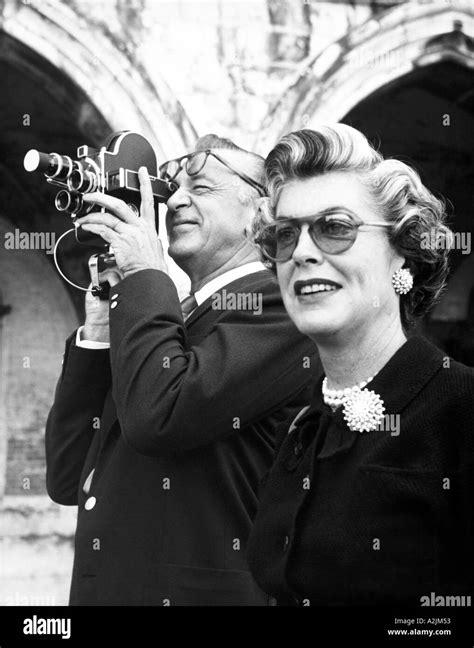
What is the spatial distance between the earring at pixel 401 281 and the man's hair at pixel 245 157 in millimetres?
794

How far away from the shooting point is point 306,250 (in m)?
1.78

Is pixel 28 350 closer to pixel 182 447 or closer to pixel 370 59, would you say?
pixel 370 59

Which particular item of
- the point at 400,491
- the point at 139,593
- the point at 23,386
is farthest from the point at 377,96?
the point at 400,491

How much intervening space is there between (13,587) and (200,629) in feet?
12.7

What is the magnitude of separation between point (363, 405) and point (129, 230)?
872 mm

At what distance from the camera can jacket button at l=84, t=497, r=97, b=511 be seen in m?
2.26

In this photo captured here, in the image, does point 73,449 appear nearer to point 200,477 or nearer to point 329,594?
point 200,477

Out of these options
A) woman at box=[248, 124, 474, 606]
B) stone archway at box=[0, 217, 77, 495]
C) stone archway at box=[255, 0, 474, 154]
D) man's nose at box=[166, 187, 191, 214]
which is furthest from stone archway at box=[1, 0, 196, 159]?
woman at box=[248, 124, 474, 606]

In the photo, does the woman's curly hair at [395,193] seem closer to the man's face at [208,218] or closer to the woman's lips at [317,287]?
the woman's lips at [317,287]

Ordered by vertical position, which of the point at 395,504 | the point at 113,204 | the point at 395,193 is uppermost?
the point at 113,204

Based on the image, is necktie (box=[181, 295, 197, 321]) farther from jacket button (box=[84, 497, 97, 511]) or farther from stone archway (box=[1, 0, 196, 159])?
stone archway (box=[1, 0, 196, 159])

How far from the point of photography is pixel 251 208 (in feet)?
8.22

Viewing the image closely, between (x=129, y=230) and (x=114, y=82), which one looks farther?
(x=114, y=82)

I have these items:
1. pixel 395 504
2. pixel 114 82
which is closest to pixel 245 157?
pixel 395 504
